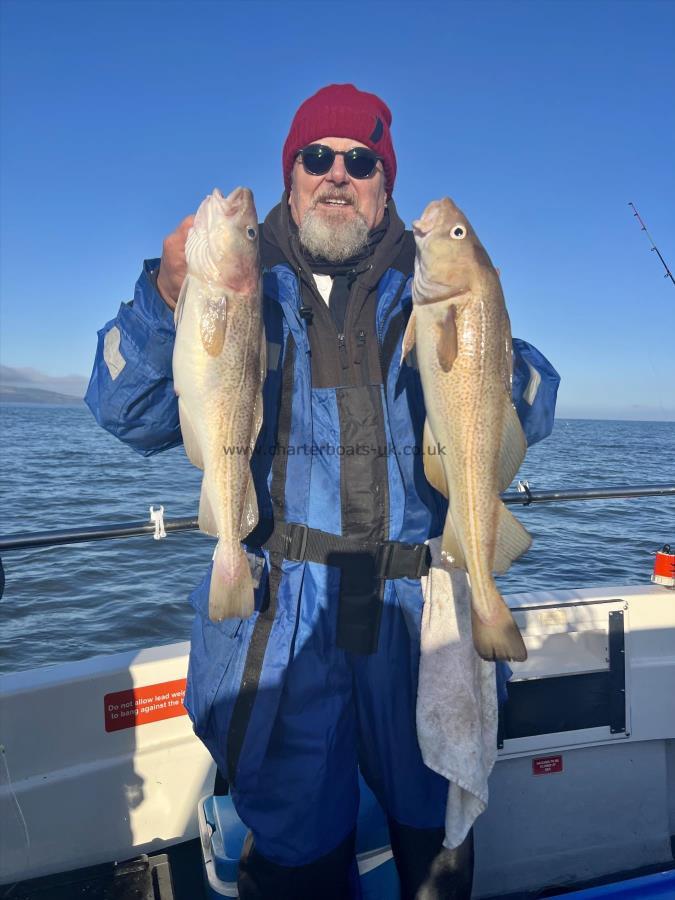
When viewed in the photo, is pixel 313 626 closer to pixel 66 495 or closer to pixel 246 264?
pixel 246 264

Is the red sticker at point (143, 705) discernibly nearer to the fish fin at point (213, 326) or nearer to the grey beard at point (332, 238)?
the fish fin at point (213, 326)

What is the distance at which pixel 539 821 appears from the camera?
12.4ft

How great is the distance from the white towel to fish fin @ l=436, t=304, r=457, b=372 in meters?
0.73

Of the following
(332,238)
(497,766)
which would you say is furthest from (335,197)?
(497,766)

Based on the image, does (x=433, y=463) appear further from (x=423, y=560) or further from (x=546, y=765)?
(x=546, y=765)

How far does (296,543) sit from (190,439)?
1.88 ft

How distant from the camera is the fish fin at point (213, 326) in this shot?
2.34 meters

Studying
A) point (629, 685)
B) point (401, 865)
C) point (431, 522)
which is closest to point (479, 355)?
point (431, 522)

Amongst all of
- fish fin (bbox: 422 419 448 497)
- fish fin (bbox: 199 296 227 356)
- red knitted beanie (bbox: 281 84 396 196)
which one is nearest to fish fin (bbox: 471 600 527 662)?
fish fin (bbox: 422 419 448 497)

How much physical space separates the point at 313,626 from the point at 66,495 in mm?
15837

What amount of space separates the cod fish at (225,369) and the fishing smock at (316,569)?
0.18 m

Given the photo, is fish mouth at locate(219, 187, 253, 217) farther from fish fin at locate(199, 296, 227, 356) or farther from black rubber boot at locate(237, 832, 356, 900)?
black rubber boot at locate(237, 832, 356, 900)

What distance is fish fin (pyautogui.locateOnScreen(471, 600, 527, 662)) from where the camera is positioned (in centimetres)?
224

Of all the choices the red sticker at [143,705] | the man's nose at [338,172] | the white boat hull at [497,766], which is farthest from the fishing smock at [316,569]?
the white boat hull at [497,766]
